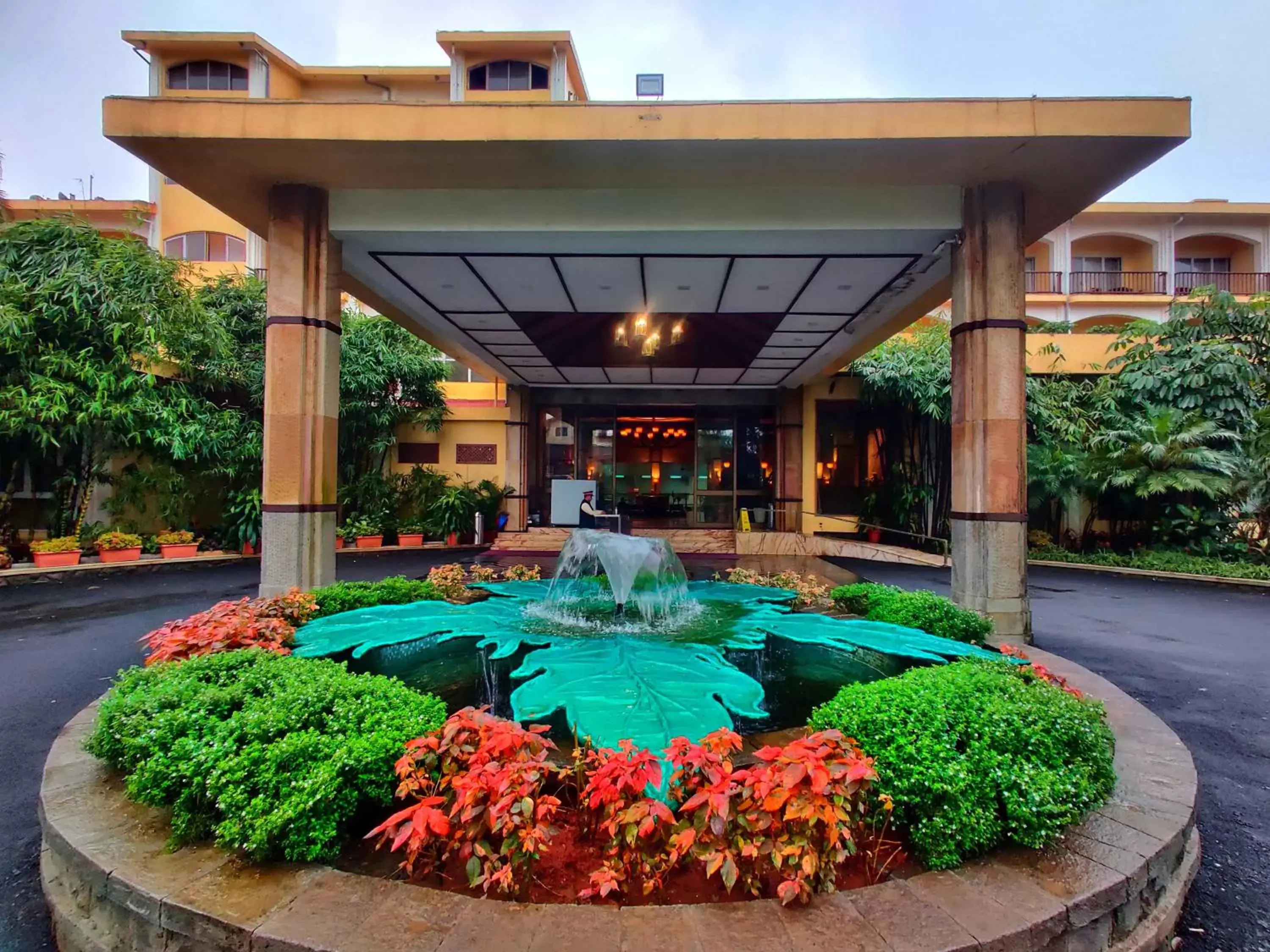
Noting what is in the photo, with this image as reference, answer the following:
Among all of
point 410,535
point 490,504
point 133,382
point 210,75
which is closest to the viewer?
point 133,382

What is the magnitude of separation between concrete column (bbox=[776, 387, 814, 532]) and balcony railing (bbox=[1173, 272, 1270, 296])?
15554mm

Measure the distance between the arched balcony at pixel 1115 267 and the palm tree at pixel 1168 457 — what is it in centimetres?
1143

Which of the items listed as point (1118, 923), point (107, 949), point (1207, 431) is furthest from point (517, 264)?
point (1207, 431)

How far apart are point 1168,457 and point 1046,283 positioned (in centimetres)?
1230

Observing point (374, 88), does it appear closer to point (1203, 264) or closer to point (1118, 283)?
point (1118, 283)

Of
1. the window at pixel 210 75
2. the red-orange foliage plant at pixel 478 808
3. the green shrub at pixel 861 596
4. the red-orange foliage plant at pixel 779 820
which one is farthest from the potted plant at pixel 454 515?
the window at pixel 210 75

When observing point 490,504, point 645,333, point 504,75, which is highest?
point 504,75

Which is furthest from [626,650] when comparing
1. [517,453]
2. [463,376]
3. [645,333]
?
[463,376]

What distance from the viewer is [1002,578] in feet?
18.6

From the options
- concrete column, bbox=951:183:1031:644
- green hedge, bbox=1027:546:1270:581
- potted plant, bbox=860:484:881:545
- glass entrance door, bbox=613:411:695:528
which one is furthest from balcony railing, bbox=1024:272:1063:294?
concrete column, bbox=951:183:1031:644

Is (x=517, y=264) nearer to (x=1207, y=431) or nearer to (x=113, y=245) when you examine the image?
(x=113, y=245)

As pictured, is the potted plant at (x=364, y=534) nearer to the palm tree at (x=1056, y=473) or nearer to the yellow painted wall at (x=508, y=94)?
the palm tree at (x=1056, y=473)

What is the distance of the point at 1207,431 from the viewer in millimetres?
11180

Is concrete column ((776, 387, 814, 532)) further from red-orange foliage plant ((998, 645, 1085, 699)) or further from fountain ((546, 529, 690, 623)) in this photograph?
red-orange foliage plant ((998, 645, 1085, 699))
